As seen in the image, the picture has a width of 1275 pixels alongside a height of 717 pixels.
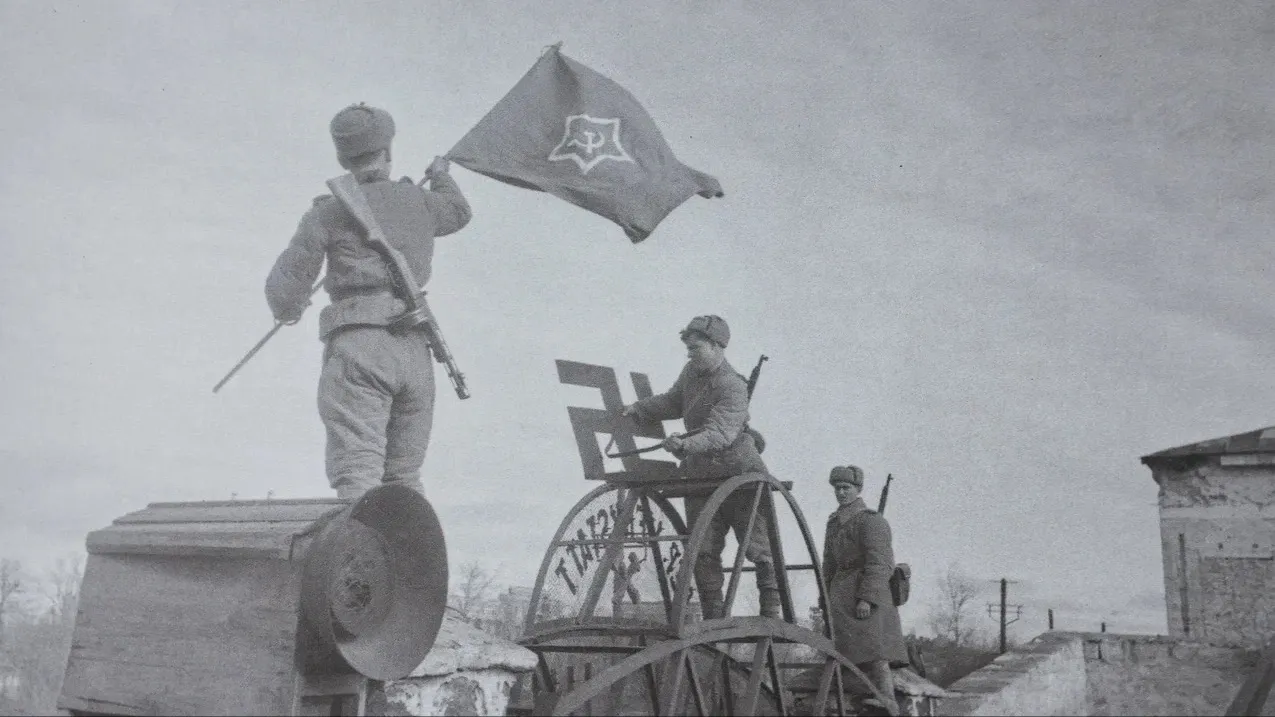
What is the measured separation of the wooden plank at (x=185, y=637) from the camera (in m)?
3.96

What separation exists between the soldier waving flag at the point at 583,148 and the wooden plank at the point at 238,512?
8.63 feet

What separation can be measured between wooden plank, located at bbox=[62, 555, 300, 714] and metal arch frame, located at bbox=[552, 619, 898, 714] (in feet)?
5.50

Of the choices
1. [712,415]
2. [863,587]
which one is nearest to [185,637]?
[712,415]

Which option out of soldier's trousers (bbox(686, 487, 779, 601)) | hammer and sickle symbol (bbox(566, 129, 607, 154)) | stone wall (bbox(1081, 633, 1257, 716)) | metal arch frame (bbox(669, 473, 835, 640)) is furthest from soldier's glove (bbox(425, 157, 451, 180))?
stone wall (bbox(1081, 633, 1257, 716))

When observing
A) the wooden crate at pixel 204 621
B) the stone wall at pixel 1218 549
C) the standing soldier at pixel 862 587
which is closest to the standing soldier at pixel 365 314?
the wooden crate at pixel 204 621

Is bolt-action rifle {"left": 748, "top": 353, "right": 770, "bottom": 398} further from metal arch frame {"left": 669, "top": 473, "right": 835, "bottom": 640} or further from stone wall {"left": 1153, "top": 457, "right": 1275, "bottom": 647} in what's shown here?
stone wall {"left": 1153, "top": 457, "right": 1275, "bottom": 647}

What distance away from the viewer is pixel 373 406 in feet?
16.5

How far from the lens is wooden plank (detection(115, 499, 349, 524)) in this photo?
4238 millimetres

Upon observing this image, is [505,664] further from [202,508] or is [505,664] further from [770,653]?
[770,653]

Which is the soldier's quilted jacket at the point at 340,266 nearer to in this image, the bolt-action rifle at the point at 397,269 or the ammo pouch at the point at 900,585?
the bolt-action rifle at the point at 397,269

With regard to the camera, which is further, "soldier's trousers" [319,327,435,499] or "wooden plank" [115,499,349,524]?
"soldier's trousers" [319,327,435,499]

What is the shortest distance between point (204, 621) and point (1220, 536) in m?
12.7

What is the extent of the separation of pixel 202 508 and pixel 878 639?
519 cm

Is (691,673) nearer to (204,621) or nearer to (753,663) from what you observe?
(753,663)
